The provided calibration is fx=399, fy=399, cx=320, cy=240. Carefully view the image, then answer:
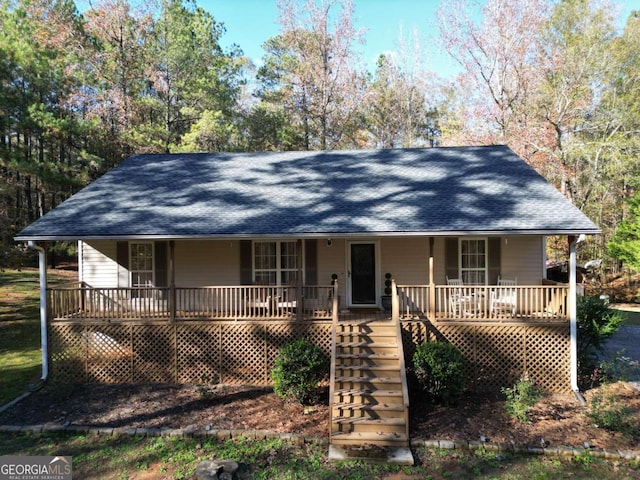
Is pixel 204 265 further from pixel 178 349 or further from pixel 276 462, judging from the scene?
pixel 276 462

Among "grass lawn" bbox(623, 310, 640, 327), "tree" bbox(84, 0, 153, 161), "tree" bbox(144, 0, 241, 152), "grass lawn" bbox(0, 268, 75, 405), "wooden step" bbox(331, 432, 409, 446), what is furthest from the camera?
"tree" bbox(144, 0, 241, 152)

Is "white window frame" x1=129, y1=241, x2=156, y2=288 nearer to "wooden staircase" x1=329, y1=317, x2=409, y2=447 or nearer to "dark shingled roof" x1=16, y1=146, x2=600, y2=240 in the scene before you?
"dark shingled roof" x1=16, y1=146, x2=600, y2=240

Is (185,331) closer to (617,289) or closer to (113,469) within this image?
(113,469)

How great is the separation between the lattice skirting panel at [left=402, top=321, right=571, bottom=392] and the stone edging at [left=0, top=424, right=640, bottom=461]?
2600 mm

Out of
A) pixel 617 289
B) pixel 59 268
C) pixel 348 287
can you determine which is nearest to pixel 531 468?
pixel 348 287

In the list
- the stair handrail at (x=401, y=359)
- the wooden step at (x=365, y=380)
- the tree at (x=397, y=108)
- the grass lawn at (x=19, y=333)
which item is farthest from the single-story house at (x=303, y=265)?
Result: the tree at (x=397, y=108)

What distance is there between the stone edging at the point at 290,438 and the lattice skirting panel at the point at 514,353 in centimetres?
260

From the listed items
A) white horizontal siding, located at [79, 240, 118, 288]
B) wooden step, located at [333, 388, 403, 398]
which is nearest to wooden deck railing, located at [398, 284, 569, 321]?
wooden step, located at [333, 388, 403, 398]

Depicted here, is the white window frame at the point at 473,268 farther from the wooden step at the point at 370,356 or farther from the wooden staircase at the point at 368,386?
the wooden step at the point at 370,356

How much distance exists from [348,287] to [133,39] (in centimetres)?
2226

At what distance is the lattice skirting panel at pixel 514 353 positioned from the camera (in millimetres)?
9062

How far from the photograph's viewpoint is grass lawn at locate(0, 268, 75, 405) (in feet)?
31.9

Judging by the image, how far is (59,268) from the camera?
93.9 feet

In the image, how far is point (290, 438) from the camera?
689cm
